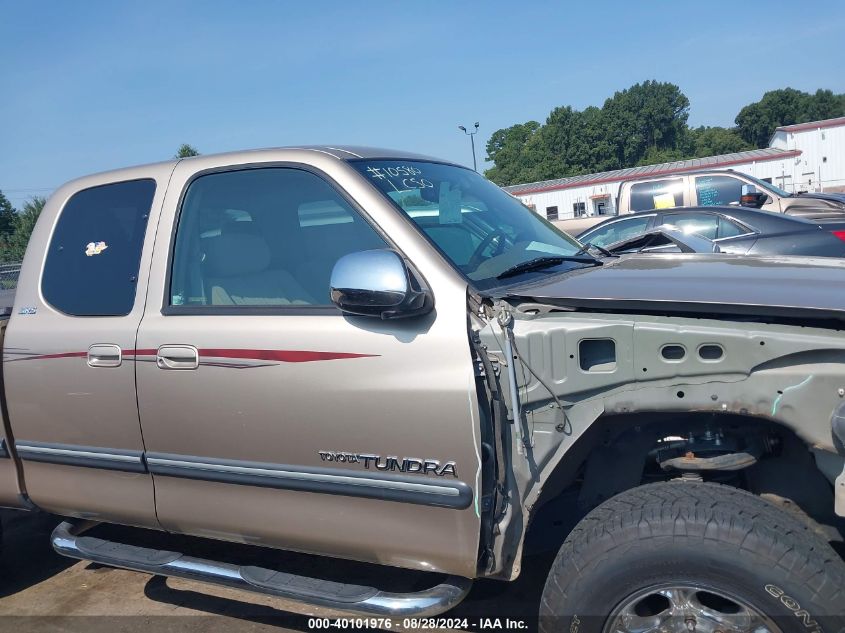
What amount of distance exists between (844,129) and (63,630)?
4119cm

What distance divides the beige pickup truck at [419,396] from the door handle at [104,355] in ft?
0.04

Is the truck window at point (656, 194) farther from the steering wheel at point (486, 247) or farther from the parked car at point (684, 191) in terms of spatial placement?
the steering wheel at point (486, 247)

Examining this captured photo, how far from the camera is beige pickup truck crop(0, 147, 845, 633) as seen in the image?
212 centimetres

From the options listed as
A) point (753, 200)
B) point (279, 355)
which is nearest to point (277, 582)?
point (279, 355)

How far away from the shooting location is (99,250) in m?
3.30

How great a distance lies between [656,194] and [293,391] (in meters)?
12.7

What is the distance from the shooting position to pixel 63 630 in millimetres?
3420

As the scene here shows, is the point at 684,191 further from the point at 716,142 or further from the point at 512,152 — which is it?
the point at 716,142

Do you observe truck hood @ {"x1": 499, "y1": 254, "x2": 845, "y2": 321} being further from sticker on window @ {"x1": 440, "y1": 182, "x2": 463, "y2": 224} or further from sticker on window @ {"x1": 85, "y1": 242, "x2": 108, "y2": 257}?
sticker on window @ {"x1": 85, "y1": 242, "x2": 108, "y2": 257}

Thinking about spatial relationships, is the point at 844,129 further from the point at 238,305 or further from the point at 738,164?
the point at 238,305

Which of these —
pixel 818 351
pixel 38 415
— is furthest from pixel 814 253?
pixel 38 415

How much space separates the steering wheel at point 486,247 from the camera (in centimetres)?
Result: 274

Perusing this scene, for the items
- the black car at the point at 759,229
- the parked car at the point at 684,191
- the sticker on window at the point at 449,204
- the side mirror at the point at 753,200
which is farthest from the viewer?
the parked car at the point at 684,191

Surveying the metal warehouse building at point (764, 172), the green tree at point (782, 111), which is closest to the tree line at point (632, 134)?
the green tree at point (782, 111)
